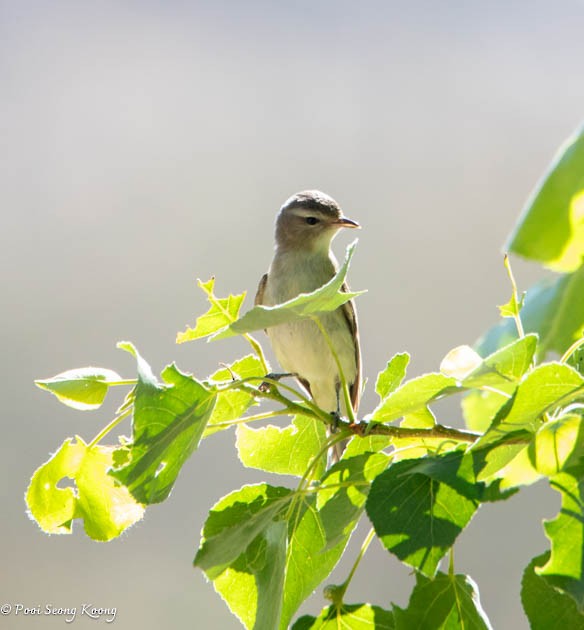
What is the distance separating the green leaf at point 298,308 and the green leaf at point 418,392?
0.09 metres

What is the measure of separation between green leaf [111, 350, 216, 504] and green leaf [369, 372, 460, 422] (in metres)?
0.17

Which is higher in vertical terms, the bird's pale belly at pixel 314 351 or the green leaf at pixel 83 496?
the green leaf at pixel 83 496

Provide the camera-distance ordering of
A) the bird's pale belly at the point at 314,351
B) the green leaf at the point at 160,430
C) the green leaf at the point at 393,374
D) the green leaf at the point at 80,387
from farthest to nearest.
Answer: the bird's pale belly at the point at 314,351, the green leaf at the point at 393,374, the green leaf at the point at 80,387, the green leaf at the point at 160,430

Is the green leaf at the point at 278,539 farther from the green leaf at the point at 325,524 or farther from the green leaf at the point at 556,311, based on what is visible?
the green leaf at the point at 556,311

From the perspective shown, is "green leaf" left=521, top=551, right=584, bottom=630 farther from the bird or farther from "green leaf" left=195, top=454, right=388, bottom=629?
the bird

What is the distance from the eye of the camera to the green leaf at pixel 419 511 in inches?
26.8

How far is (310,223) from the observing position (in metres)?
3.22

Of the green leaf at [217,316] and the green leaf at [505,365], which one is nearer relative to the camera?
the green leaf at [505,365]

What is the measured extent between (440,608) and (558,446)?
26 cm

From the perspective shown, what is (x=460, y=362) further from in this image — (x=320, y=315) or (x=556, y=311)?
(x=320, y=315)

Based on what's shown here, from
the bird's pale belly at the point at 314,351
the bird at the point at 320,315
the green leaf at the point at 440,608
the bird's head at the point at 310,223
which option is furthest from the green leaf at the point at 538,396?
the bird's head at the point at 310,223

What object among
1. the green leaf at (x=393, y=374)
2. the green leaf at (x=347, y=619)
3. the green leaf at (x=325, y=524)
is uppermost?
the green leaf at (x=393, y=374)

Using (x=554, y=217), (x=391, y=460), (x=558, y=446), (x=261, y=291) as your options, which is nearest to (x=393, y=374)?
(x=391, y=460)

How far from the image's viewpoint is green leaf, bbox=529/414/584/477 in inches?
25.0
